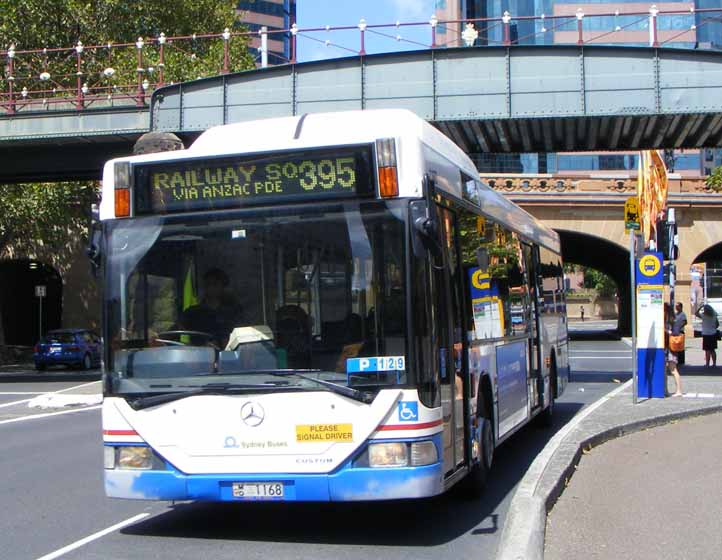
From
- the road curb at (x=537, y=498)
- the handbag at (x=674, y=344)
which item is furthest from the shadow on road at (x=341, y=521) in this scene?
the handbag at (x=674, y=344)

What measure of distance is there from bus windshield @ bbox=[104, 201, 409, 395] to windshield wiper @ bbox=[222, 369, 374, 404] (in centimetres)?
1

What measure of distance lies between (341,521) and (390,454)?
1.50 meters

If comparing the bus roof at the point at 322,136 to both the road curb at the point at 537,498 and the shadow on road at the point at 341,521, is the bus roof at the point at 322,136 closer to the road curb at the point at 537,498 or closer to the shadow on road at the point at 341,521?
the road curb at the point at 537,498

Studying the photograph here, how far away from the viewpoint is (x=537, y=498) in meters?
7.76

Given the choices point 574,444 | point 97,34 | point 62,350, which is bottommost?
point 62,350

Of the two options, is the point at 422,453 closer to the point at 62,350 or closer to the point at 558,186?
the point at 62,350

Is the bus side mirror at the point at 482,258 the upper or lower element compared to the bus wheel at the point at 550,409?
upper

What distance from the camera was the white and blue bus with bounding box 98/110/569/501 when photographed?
7230mm

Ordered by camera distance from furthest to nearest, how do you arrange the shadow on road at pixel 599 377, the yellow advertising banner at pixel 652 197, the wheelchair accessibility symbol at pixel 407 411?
the shadow on road at pixel 599 377 < the yellow advertising banner at pixel 652 197 < the wheelchair accessibility symbol at pixel 407 411

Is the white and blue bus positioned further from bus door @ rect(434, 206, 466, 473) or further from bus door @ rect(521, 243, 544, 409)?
bus door @ rect(521, 243, 544, 409)

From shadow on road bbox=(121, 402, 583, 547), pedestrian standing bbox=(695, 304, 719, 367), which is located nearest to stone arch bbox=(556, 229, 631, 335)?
Result: pedestrian standing bbox=(695, 304, 719, 367)

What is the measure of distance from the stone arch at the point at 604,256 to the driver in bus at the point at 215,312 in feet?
142

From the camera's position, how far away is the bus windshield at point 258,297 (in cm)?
729

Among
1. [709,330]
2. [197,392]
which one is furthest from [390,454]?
[709,330]
